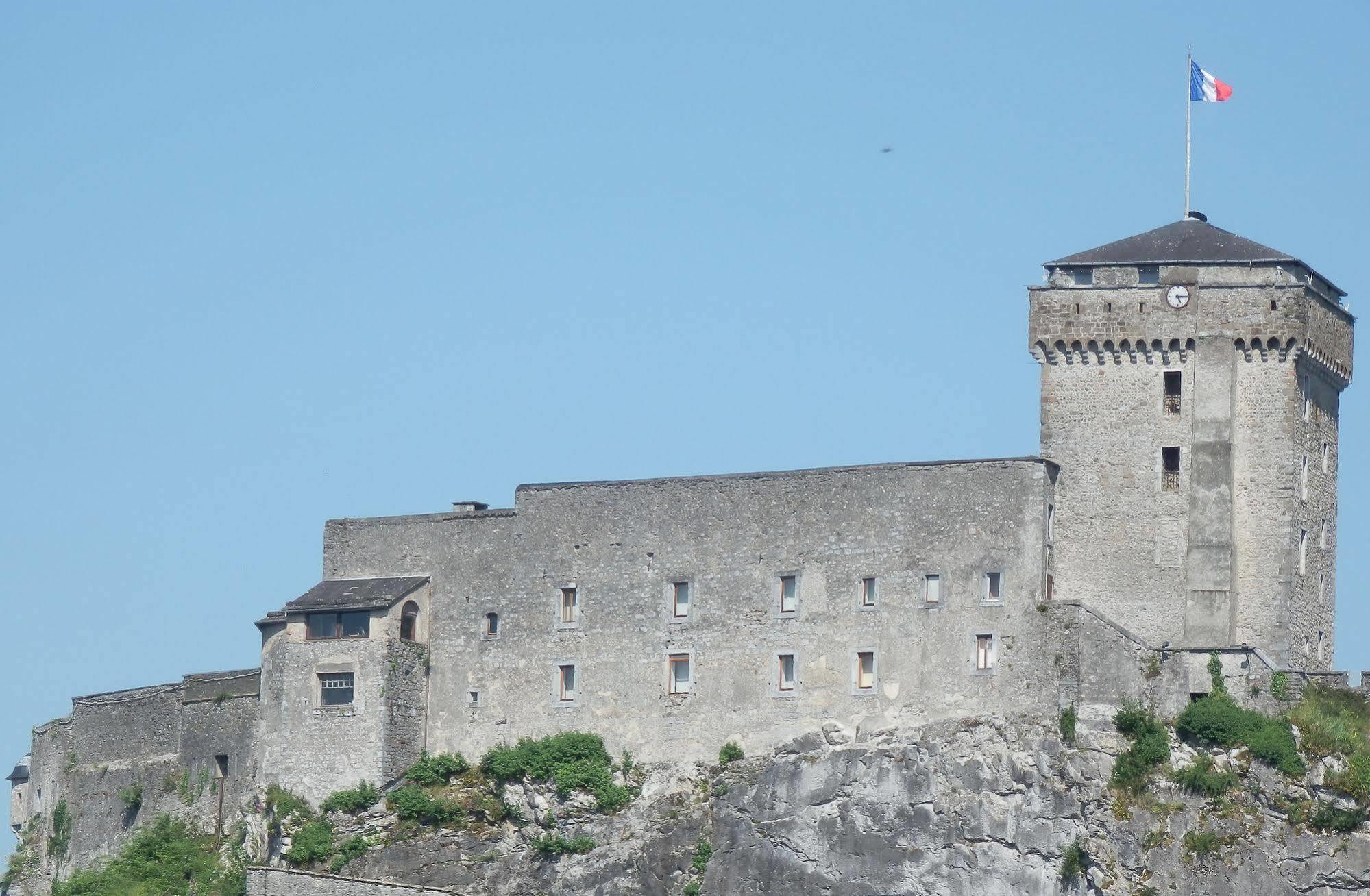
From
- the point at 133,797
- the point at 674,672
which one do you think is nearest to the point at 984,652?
the point at 674,672

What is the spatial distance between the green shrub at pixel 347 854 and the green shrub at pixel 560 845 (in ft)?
16.1

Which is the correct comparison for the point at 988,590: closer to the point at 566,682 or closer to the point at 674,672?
the point at 674,672

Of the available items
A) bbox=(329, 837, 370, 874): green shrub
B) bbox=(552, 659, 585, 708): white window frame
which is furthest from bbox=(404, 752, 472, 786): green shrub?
bbox=(552, 659, 585, 708): white window frame

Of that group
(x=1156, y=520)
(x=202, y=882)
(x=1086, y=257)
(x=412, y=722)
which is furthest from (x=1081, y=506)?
(x=202, y=882)

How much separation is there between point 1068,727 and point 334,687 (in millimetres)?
20615

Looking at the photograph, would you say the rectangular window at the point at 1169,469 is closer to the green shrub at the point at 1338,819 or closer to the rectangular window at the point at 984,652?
the rectangular window at the point at 984,652

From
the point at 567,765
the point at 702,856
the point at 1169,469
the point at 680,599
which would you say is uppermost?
the point at 1169,469

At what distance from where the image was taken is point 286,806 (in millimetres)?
82625

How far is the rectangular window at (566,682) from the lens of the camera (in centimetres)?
8175

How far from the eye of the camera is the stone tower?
77.1 metres

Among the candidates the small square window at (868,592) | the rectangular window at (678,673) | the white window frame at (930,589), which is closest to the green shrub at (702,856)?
the rectangular window at (678,673)

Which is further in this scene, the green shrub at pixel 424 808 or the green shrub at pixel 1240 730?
the green shrub at pixel 424 808

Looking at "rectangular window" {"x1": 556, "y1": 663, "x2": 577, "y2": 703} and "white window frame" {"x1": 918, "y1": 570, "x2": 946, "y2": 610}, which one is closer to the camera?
"white window frame" {"x1": 918, "y1": 570, "x2": 946, "y2": 610}

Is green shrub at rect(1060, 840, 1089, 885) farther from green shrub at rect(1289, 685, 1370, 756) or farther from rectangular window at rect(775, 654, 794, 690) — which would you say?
rectangular window at rect(775, 654, 794, 690)
